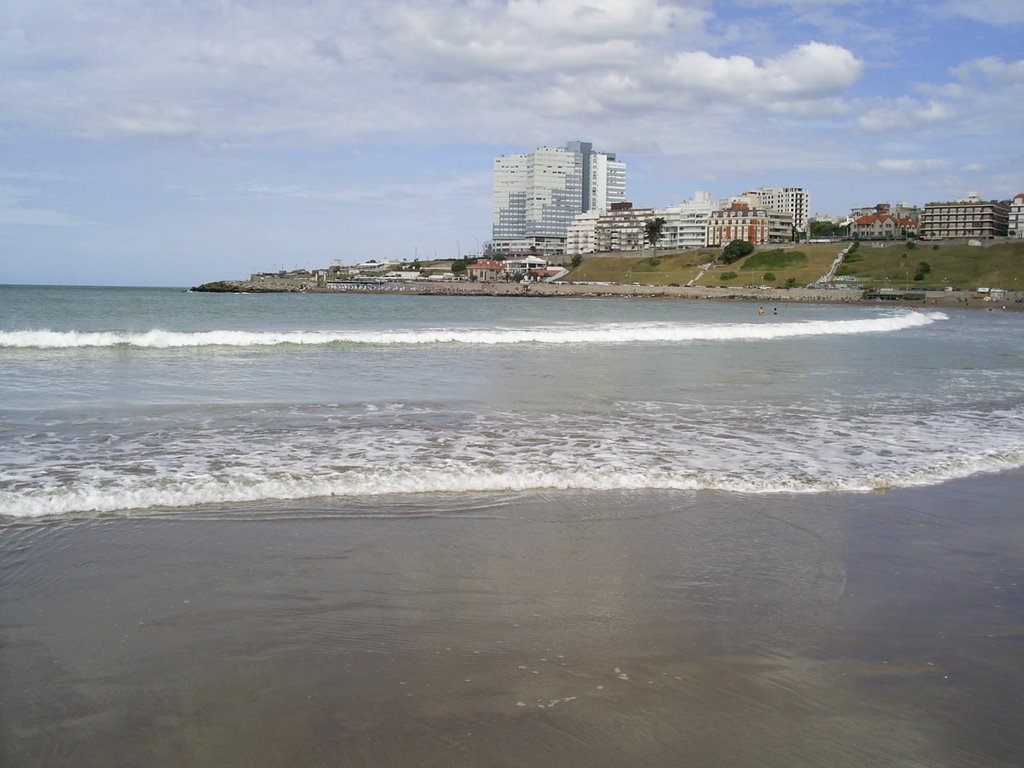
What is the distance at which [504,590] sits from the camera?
5082 millimetres

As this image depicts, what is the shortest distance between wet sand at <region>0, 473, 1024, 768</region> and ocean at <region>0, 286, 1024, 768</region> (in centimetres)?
2

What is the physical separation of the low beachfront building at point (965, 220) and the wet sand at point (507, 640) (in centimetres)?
17288

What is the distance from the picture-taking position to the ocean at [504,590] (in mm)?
3533

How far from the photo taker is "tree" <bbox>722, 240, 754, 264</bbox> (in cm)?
15250

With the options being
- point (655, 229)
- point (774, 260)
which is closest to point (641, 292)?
point (774, 260)

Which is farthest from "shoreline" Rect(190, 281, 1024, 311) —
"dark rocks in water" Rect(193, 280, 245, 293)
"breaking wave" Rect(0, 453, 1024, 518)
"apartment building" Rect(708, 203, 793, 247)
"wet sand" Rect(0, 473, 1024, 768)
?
"wet sand" Rect(0, 473, 1024, 768)

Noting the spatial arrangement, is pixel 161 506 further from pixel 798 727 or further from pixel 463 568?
pixel 798 727

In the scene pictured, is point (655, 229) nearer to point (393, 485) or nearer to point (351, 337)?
point (351, 337)

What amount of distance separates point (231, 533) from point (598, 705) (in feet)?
11.5

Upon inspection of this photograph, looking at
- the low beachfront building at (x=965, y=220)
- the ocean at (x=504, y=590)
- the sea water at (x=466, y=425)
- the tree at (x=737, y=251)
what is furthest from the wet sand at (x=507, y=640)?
the low beachfront building at (x=965, y=220)

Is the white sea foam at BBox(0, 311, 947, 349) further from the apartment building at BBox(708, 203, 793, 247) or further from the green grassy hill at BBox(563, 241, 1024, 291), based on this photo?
the apartment building at BBox(708, 203, 793, 247)

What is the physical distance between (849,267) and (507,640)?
14138 cm

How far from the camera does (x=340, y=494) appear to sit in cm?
726

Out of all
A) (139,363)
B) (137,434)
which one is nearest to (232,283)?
(139,363)
